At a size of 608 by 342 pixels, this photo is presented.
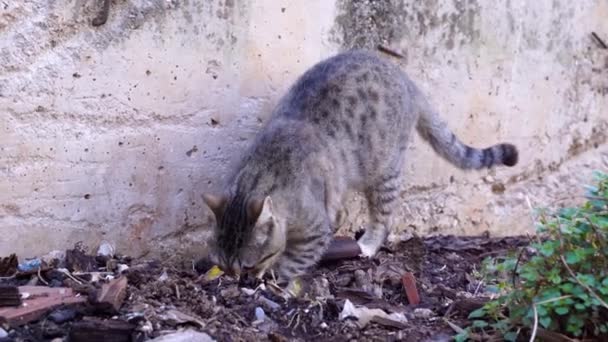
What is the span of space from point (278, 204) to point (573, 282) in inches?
78.4

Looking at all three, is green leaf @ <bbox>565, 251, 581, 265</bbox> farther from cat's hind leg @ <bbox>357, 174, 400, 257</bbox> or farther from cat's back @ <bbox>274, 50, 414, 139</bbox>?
cat's hind leg @ <bbox>357, 174, 400, 257</bbox>

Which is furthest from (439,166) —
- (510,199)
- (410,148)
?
(510,199)

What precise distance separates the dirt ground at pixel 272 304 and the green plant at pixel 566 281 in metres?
0.47

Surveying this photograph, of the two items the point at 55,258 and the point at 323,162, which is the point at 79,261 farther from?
the point at 323,162

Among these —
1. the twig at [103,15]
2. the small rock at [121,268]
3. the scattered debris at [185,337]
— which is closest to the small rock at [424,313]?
the scattered debris at [185,337]

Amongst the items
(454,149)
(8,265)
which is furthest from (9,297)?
(454,149)

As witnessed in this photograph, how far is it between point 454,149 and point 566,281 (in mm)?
2830

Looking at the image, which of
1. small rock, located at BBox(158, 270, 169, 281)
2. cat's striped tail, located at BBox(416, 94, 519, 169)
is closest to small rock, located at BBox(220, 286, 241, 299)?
small rock, located at BBox(158, 270, 169, 281)

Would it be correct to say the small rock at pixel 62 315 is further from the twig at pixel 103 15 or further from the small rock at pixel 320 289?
the twig at pixel 103 15

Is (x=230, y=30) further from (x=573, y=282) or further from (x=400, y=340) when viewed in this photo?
(x=573, y=282)

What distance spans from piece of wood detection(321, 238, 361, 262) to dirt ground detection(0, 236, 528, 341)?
63 millimetres

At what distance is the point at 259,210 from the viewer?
4645 mm

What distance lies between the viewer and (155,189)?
5.07 meters

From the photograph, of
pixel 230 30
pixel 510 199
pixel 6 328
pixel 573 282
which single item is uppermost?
pixel 230 30
